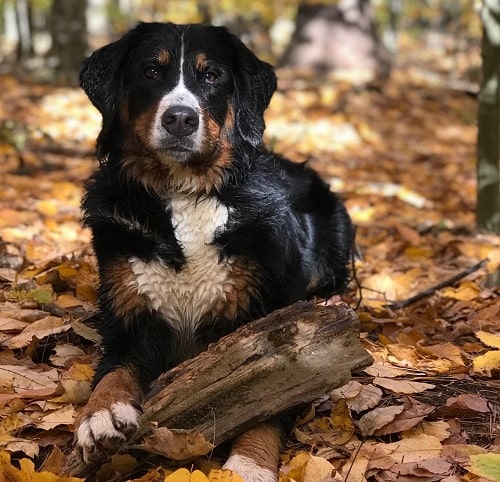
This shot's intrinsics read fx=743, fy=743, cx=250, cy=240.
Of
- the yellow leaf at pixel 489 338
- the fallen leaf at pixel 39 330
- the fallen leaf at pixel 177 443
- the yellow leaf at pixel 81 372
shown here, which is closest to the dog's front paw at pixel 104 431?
the fallen leaf at pixel 177 443

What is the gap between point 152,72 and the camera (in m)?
3.96

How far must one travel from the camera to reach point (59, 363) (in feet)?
13.2

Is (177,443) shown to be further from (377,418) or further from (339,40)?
(339,40)

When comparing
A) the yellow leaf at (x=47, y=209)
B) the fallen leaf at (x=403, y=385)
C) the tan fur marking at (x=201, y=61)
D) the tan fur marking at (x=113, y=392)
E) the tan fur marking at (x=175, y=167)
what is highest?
the tan fur marking at (x=201, y=61)

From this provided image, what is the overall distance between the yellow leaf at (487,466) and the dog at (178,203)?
1.33m

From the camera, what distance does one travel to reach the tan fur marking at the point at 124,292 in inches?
146

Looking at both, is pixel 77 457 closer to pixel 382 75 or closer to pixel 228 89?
pixel 228 89

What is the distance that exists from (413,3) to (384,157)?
149 feet

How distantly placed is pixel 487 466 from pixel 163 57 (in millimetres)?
2551

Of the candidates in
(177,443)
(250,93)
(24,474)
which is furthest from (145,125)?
(24,474)

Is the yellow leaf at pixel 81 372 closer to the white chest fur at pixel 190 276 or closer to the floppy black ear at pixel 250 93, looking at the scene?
the white chest fur at pixel 190 276

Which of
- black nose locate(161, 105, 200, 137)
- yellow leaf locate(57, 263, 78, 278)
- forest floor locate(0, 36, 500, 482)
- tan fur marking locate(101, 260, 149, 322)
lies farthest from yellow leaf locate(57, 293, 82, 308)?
black nose locate(161, 105, 200, 137)

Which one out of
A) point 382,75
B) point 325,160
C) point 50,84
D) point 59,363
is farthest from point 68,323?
point 382,75

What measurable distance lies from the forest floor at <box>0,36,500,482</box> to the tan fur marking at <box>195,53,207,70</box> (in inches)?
63.6
